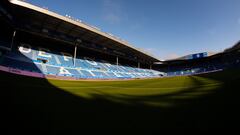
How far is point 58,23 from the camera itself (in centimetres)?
2570

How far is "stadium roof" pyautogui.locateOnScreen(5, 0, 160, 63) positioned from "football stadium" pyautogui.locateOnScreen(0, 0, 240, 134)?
128mm

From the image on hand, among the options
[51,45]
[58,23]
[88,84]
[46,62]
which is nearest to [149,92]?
[88,84]

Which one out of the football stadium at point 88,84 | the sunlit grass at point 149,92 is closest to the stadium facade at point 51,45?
the football stadium at point 88,84

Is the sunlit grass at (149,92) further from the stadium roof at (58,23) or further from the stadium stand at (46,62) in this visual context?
the stadium roof at (58,23)

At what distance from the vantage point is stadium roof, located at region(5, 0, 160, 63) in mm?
21062

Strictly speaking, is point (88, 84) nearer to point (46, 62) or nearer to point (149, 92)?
point (149, 92)

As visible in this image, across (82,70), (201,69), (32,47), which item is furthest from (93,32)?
(201,69)

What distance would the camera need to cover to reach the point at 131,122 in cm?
288

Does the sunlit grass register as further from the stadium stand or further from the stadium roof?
the stadium roof

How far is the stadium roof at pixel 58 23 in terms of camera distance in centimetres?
2106

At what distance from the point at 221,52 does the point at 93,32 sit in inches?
1593

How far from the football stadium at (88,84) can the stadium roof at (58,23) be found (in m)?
0.13

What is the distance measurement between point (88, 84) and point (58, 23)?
623 inches

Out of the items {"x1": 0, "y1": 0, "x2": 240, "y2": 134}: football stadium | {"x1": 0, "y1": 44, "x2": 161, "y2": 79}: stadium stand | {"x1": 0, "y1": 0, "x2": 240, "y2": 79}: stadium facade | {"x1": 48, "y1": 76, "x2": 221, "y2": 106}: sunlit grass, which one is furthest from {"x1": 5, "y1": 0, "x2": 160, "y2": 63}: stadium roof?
{"x1": 48, "y1": 76, "x2": 221, "y2": 106}: sunlit grass
